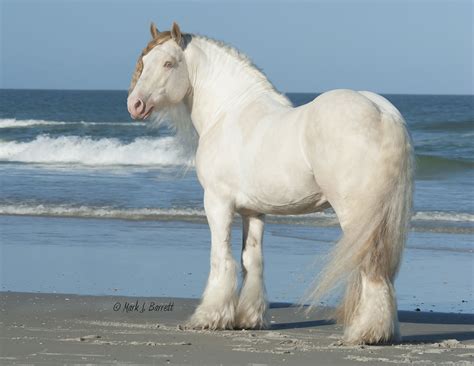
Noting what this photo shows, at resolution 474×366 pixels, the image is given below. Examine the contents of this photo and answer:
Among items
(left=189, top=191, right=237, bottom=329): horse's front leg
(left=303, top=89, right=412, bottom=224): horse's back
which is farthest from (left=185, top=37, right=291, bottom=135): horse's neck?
(left=303, top=89, right=412, bottom=224): horse's back

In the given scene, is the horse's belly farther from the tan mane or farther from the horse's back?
the tan mane

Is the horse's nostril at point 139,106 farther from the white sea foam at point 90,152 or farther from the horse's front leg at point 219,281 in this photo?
the white sea foam at point 90,152

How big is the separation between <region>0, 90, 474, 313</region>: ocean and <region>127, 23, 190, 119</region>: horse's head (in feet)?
1.29

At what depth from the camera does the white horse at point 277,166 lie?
15.8ft

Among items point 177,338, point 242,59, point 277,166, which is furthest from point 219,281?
point 242,59

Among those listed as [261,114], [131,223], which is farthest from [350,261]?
[131,223]

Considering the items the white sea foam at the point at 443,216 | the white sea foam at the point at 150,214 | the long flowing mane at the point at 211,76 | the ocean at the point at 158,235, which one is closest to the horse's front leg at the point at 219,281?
the ocean at the point at 158,235

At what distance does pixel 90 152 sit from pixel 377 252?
2112 centimetres

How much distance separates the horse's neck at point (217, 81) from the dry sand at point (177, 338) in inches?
52.0

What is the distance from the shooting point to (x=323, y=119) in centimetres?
491

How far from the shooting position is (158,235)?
408 inches

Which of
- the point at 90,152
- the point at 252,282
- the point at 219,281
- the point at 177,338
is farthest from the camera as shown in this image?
the point at 90,152

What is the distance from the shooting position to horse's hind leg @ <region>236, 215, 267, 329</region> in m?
5.75

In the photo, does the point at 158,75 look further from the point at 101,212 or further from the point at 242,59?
the point at 101,212
